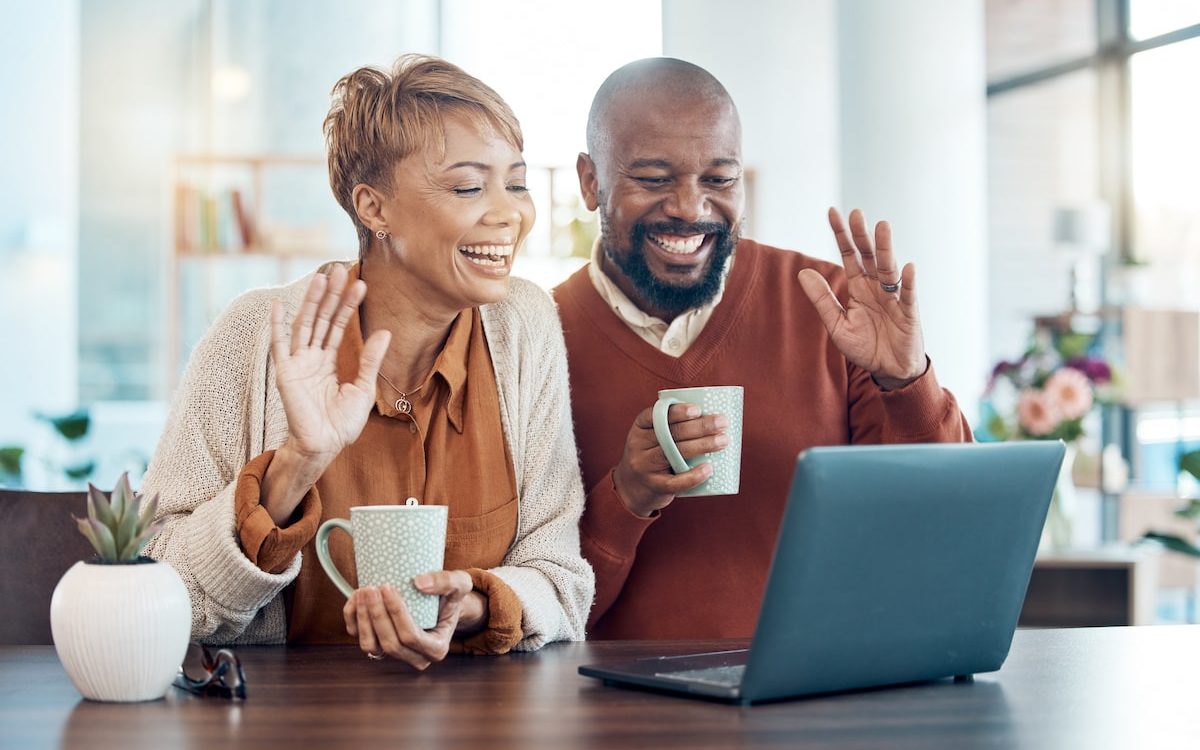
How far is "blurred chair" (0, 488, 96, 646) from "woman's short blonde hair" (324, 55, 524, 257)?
1.83 ft

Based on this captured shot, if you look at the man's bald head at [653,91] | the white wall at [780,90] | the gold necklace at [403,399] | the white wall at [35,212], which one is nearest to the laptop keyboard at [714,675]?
the gold necklace at [403,399]

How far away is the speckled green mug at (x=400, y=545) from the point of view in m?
1.19

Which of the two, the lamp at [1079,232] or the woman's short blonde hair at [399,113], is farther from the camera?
the lamp at [1079,232]

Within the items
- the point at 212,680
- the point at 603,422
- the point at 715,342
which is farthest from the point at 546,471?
the point at 212,680

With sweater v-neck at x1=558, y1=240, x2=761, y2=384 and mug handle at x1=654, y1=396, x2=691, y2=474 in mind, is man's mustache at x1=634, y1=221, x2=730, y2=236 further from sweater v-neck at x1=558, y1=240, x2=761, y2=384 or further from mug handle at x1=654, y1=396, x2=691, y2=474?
mug handle at x1=654, y1=396, x2=691, y2=474

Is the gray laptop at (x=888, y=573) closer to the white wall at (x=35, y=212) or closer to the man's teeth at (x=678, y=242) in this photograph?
the man's teeth at (x=678, y=242)

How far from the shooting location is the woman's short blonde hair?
5.35 ft

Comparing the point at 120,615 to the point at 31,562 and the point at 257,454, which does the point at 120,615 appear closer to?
the point at 257,454

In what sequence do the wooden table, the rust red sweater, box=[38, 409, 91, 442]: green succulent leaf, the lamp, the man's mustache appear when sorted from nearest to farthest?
the wooden table < the rust red sweater < the man's mustache < box=[38, 409, 91, 442]: green succulent leaf < the lamp

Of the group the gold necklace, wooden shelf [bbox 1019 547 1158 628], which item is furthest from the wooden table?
wooden shelf [bbox 1019 547 1158 628]

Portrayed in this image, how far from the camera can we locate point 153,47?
23.6 ft

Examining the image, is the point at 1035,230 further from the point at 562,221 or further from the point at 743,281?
the point at 743,281

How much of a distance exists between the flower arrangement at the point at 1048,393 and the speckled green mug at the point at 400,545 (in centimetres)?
306

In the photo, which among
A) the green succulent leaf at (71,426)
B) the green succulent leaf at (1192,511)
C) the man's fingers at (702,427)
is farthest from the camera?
the green succulent leaf at (71,426)
